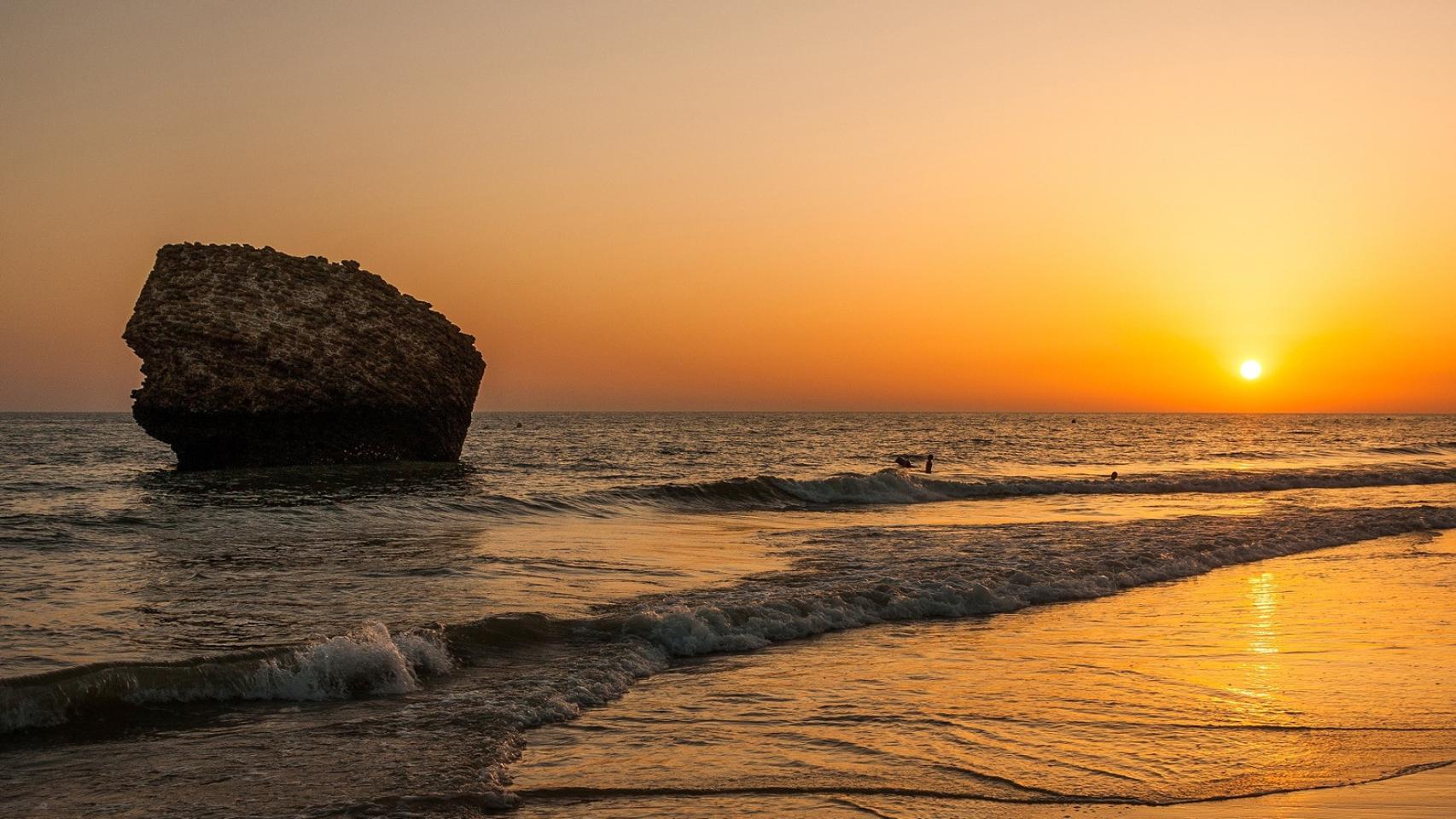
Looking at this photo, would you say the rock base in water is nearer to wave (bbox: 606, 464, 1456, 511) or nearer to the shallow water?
wave (bbox: 606, 464, 1456, 511)

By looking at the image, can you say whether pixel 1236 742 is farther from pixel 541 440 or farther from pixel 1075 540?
pixel 541 440

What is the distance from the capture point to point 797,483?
32.2 metres

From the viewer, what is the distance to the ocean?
233 inches

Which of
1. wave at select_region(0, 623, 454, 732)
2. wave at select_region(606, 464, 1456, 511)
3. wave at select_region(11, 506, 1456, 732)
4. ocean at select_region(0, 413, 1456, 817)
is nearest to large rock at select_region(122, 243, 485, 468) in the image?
ocean at select_region(0, 413, 1456, 817)

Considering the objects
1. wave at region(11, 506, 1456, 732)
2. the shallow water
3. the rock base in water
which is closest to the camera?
the shallow water

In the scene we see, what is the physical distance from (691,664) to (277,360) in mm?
26254

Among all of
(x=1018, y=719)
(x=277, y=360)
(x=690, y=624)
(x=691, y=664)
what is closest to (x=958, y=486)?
(x=277, y=360)

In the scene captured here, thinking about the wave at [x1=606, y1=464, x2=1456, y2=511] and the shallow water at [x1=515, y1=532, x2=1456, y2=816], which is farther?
the wave at [x1=606, y1=464, x2=1456, y2=511]

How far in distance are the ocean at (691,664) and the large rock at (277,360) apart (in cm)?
1037

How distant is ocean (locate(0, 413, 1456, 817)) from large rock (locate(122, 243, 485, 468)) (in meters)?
10.4

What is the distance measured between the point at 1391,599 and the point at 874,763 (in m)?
9.12

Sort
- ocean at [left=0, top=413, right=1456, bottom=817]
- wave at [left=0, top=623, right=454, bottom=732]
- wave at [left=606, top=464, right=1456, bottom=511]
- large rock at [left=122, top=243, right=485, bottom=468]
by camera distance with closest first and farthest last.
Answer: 1. ocean at [left=0, top=413, right=1456, bottom=817]
2. wave at [left=0, top=623, right=454, bottom=732]
3. wave at [left=606, top=464, right=1456, bottom=511]
4. large rock at [left=122, top=243, right=485, bottom=468]

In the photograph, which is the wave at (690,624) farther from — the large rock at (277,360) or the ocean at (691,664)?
the large rock at (277,360)

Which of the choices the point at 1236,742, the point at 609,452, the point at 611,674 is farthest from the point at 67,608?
the point at 609,452
